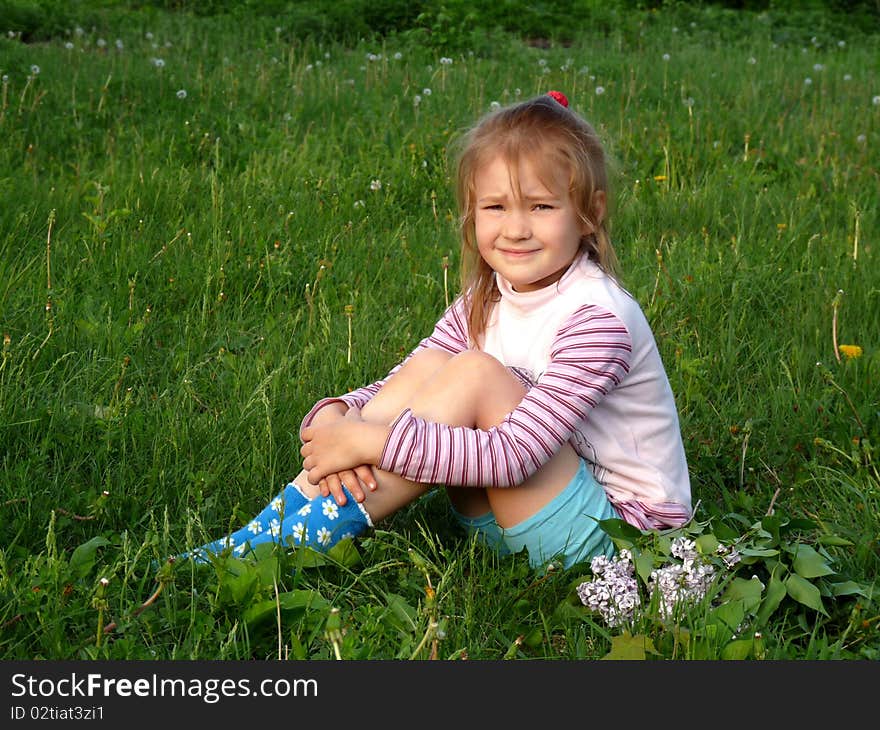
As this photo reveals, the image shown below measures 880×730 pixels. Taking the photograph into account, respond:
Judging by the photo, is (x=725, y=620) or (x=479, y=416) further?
(x=479, y=416)

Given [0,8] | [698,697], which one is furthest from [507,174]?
[0,8]

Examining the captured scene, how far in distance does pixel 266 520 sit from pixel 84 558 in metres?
0.39

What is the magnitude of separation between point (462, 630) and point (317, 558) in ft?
1.21

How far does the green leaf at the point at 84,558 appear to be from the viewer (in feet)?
7.61

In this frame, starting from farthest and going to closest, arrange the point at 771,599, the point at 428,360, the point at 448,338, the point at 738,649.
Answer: the point at 448,338, the point at 428,360, the point at 771,599, the point at 738,649

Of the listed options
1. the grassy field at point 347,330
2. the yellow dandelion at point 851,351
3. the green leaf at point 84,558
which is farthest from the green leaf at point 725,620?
the yellow dandelion at point 851,351

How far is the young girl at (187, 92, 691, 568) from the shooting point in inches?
93.9

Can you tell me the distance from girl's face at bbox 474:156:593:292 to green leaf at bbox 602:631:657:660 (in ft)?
2.85

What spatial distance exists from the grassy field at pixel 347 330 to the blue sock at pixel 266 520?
0.30 feet

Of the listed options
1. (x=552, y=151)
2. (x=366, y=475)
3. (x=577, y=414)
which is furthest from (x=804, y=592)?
(x=552, y=151)

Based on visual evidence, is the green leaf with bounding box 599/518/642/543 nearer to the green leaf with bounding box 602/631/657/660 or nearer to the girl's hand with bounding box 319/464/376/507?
the green leaf with bounding box 602/631/657/660

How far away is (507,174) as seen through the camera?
253cm

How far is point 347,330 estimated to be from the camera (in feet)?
11.9

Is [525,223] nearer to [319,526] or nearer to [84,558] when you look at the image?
[319,526]
